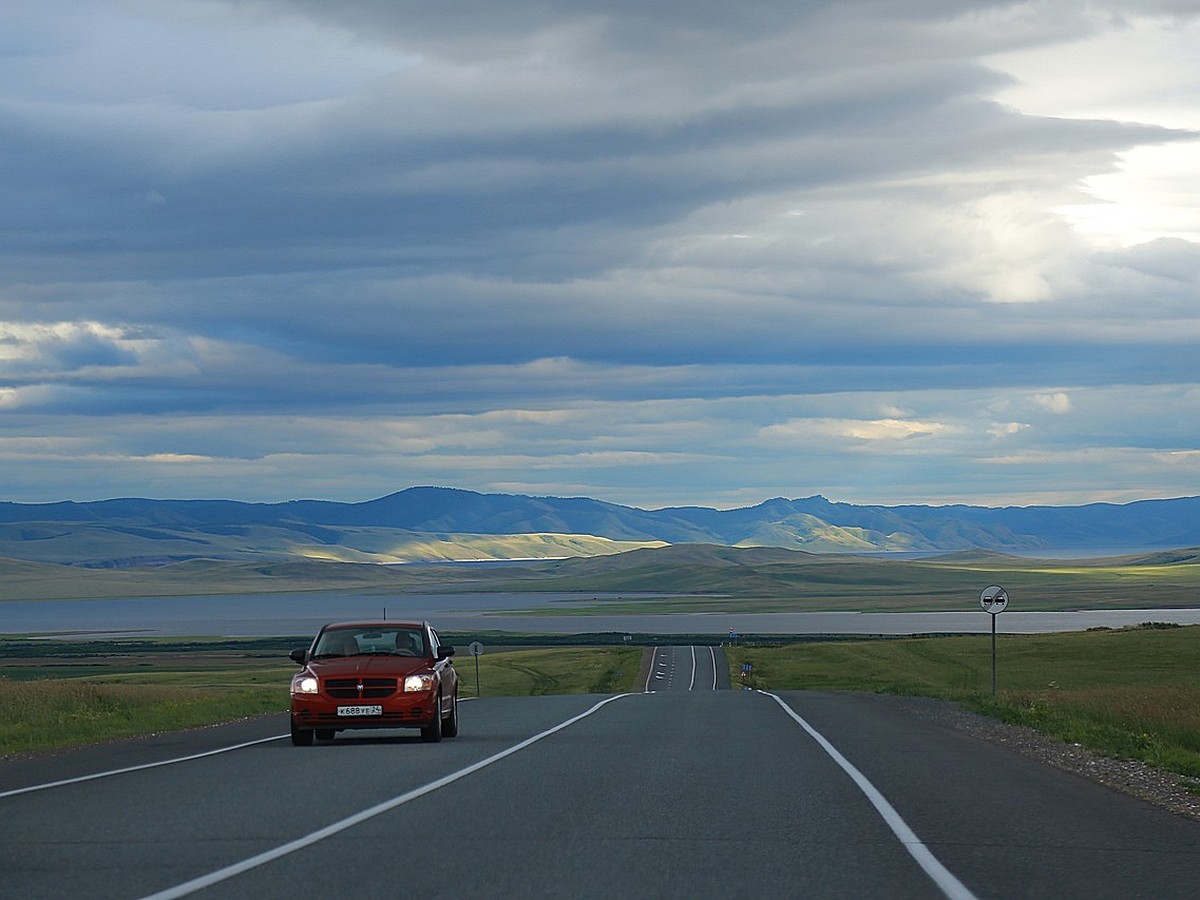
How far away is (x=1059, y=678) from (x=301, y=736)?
2235 inches

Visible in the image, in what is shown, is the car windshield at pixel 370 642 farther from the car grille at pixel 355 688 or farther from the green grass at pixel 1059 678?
the green grass at pixel 1059 678

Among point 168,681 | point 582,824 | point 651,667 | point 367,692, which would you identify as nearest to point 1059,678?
point 651,667

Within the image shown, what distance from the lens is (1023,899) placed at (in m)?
9.15

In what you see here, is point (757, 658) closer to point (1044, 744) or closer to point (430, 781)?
point (1044, 744)

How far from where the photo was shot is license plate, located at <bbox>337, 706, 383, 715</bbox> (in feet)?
67.6

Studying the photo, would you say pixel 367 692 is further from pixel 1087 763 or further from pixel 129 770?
pixel 1087 763

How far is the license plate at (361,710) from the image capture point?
20612 mm

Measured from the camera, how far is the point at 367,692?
68.0 ft

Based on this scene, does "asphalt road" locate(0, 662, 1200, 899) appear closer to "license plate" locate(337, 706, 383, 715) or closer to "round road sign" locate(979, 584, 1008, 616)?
"license plate" locate(337, 706, 383, 715)

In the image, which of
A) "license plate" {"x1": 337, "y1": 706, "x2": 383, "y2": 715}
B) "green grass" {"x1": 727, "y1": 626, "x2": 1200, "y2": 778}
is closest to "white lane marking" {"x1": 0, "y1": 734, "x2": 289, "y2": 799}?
Answer: "license plate" {"x1": 337, "y1": 706, "x2": 383, "y2": 715}

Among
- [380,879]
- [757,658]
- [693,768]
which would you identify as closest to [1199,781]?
[693,768]

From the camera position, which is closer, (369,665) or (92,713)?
(369,665)

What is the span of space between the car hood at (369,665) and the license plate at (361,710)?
0.46 m

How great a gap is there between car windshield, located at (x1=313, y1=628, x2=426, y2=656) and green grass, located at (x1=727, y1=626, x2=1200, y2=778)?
33.5 feet
